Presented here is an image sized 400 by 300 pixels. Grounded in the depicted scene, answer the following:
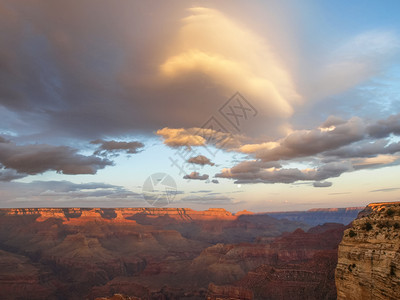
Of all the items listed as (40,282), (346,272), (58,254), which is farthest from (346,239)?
(58,254)

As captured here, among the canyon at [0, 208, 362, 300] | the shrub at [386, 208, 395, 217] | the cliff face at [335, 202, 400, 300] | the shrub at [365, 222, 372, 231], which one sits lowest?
the canyon at [0, 208, 362, 300]

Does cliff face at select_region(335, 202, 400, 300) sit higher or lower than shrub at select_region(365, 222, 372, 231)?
lower

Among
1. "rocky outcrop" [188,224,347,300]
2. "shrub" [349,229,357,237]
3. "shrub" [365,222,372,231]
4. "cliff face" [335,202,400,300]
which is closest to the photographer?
"cliff face" [335,202,400,300]

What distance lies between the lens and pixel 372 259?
28531 millimetres

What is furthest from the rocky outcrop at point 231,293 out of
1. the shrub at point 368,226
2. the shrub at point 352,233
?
the shrub at point 368,226

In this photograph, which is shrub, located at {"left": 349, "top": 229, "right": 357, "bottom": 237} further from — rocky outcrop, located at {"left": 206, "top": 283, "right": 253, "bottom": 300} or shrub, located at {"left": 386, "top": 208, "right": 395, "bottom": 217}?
rocky outcrop, located at {"left": 206, "top": 283, "right": 253, "bottom": 300}

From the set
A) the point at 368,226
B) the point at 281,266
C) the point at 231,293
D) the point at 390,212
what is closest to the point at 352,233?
the point at 368,226

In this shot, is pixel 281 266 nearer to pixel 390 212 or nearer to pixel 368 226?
pixel 368 226

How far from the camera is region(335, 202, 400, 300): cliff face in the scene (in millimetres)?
26281

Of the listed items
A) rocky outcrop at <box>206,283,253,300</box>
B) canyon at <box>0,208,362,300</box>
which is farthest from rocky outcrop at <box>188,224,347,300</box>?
rocky outcrop at <box>206,283,253,300</box>

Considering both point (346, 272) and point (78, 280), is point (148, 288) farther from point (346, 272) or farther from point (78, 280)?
point (346, 272)

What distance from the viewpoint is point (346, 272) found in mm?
31328

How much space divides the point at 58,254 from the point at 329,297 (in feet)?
569

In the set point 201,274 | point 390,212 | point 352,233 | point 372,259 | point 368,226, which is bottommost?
point 201,274
